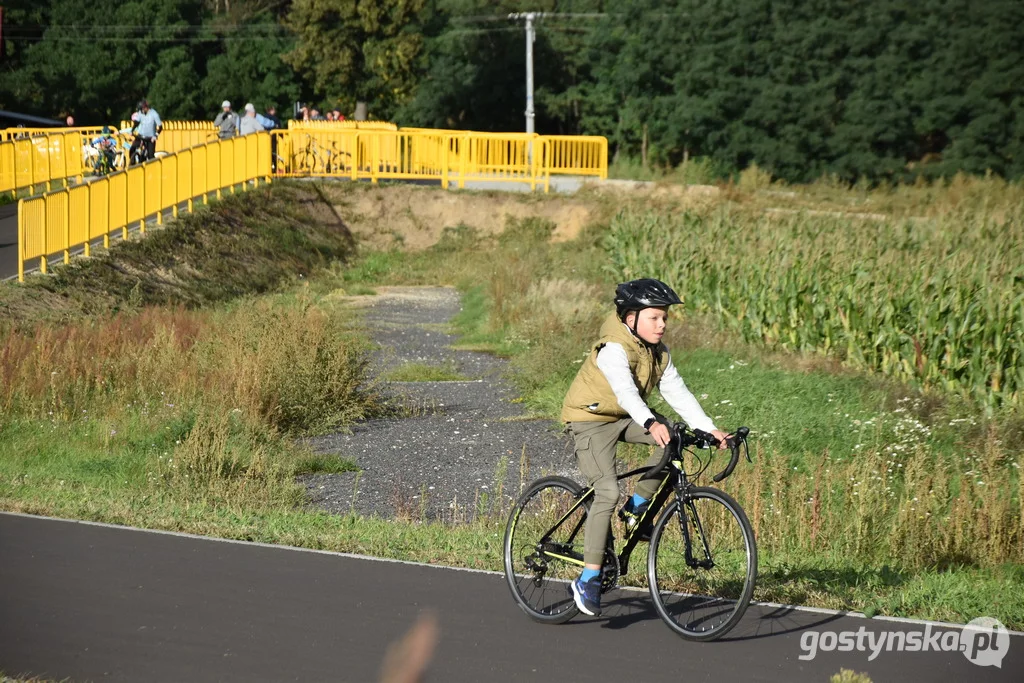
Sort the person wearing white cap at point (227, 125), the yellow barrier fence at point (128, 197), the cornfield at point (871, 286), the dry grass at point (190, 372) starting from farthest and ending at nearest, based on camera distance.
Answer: the person wearing white cap at point (227, 125) < the yellow barrier fence at point (128, 197) < the cornfield at point (871, 286) < the dry grass at point (190, 372)

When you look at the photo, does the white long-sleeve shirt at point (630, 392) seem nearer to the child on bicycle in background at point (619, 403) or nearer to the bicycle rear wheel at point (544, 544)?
the child on bicycle in background at point (619, 403)

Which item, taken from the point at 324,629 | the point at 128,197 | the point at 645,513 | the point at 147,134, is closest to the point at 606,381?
the point at 645,513

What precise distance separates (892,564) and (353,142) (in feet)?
93.5

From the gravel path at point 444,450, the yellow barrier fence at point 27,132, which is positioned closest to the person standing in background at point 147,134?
the yellow barrier fence at point 27,132

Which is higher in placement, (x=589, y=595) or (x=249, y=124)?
(x=249, y=124)

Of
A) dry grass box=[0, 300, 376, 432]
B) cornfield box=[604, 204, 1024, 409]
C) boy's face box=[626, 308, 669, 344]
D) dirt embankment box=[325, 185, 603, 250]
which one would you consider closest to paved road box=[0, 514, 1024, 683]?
boy's face box=[626, 308, 669, 344]

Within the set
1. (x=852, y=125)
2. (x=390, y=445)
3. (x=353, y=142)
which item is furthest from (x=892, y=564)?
(x=852, y=125)

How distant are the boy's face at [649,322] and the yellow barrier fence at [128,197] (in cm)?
1427

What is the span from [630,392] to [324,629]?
1.96 metres

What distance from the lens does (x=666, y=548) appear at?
23.6ft

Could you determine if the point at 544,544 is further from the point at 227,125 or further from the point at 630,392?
the point at 227,125

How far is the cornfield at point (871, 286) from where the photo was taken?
15.1m

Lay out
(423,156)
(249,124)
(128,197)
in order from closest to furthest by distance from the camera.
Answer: (128,197) < (249,124) < (423,156)

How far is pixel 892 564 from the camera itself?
8.84 meters
